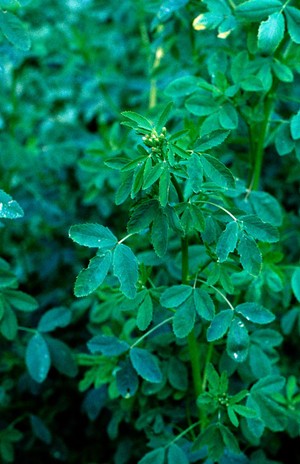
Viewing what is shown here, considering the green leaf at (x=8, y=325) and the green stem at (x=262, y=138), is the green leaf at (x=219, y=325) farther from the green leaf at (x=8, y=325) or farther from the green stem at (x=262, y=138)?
the green leaf at (x=8, y=325)

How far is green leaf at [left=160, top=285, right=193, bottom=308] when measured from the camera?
156cm

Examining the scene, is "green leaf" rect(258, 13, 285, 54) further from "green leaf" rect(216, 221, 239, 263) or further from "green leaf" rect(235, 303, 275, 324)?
"green leaf" rect(235, 303, 275, 324)

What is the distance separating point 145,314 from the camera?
1602mm

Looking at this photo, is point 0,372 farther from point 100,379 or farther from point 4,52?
point 4,52

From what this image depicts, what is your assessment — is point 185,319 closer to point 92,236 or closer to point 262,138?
point 92,236

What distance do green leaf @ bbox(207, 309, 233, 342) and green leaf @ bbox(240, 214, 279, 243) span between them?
20 centimetres

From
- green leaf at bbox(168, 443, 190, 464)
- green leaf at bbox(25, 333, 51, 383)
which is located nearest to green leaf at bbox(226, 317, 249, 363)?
green leaf at bbox(168, 443, 190, 464)

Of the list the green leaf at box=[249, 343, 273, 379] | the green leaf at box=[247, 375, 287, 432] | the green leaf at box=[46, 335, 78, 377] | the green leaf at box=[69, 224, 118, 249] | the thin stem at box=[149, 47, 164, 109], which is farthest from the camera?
the thin stem at box=[149, 47, 164, 109]

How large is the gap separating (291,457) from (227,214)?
1.28 metres

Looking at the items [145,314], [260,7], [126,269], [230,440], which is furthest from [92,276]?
[260,7]

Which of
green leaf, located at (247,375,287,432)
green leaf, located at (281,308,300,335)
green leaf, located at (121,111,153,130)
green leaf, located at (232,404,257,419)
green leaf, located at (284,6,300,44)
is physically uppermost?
green leaf, located at (284,6,300,44)

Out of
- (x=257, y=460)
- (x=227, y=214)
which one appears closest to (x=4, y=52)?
(x=227, y=214)

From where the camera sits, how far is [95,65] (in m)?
3.29

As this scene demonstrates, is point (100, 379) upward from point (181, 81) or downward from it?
downward
